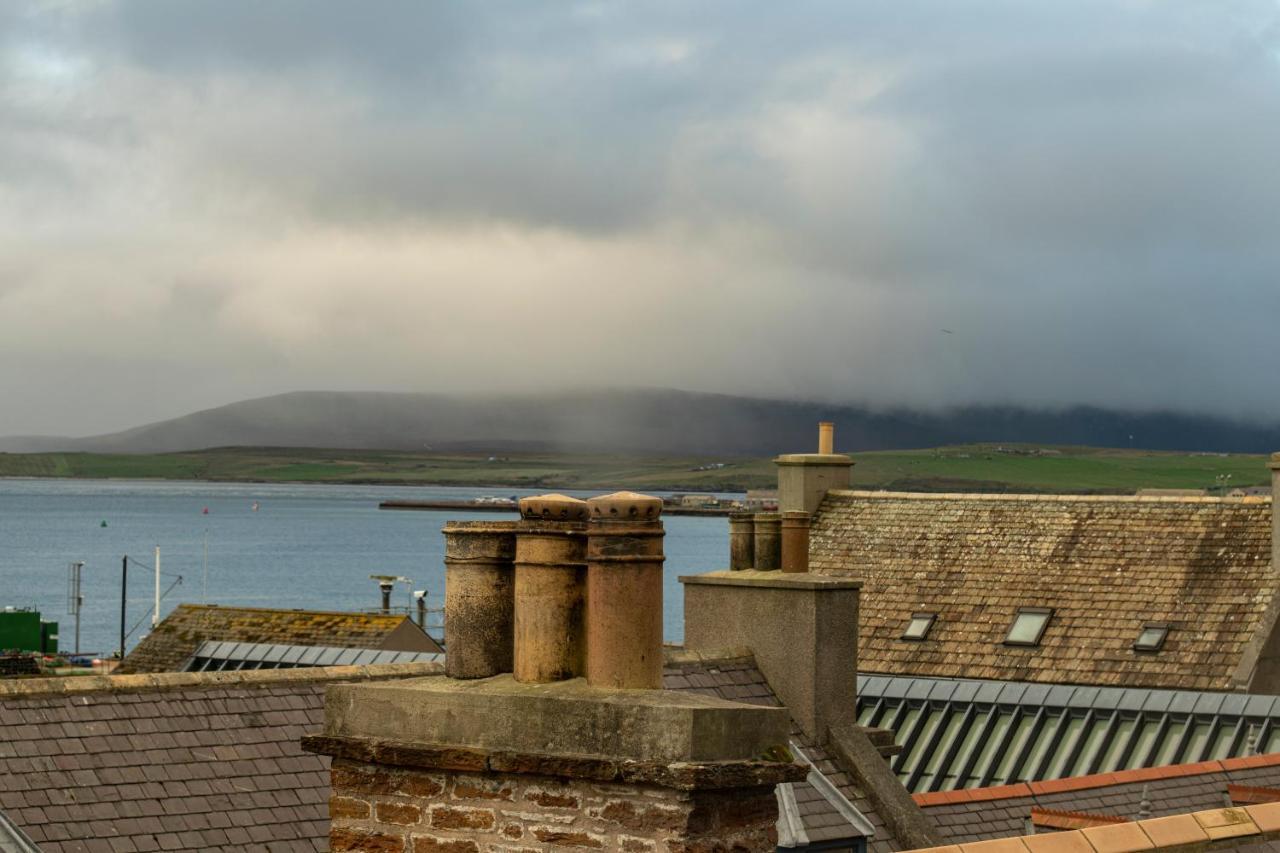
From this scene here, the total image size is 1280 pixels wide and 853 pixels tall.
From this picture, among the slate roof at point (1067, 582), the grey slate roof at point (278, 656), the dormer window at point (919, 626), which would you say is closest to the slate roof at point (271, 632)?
the grey slate roof at point (278, 656)

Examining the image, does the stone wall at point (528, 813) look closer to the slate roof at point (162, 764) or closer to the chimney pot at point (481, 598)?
the chimney pot at point (481, 598)

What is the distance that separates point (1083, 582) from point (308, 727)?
25.0 m

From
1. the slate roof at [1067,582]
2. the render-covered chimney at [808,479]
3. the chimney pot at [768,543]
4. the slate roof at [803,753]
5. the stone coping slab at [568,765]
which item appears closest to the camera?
the stone coping slab at [568,765]

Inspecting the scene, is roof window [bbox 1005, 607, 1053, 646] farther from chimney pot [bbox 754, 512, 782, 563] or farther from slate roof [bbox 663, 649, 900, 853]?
slate roof [bbox 663, 649, 900, 853]

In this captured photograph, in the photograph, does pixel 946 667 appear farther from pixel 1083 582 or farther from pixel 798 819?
pixel 798 819

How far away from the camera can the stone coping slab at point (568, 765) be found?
21.5ft

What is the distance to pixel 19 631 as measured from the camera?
75000 mm

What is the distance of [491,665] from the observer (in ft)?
24.7

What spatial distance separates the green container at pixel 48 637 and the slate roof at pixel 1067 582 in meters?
43.9

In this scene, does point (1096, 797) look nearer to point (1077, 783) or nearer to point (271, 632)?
point (1077, 783)

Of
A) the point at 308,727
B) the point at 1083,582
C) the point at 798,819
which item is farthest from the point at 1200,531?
the point at 308,727

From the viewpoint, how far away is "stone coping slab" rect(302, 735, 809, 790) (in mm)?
6555

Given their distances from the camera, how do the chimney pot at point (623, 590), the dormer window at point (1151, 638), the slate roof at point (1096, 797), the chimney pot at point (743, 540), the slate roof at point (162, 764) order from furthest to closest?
the dormer window at point (1151, 638) < the chimney pot at point (743, 540) < the slate roof at point (1096, 797) < the slate roof at point (162, 764) < the chimney pot at point (623, 590)

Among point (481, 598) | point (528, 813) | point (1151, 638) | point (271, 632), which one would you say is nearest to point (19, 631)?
point (271, 632)
